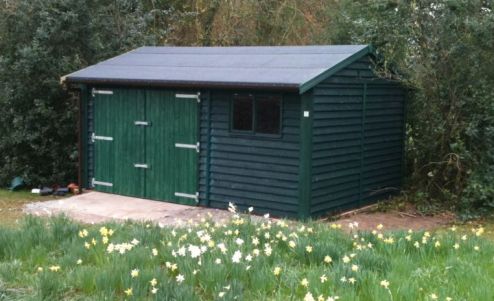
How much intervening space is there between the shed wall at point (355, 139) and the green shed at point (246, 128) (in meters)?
0.02

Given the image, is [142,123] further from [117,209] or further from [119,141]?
[117,209]

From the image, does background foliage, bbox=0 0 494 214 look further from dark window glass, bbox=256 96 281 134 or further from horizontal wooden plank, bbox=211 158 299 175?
horizontal wooden plank, bbox=211 158 299 175

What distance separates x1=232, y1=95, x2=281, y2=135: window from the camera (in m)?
10.0

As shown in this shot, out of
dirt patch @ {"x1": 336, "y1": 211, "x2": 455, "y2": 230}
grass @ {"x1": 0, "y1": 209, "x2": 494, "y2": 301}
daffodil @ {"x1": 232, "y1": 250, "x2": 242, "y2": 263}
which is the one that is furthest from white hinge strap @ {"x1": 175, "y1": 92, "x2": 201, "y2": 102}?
daffodil @ {"x1": 232, "y1": 250, "x2": 242, "y2": 263}

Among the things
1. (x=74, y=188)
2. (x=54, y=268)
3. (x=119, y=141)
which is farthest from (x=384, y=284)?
(x=74, y=188)

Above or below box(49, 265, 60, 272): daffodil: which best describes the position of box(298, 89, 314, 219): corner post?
above

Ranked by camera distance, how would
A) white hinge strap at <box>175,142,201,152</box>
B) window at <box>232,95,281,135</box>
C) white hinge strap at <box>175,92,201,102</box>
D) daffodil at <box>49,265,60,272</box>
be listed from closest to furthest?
daffodil at <box>49,265,60,272</box>, window at <box>232,95,281,135</box>, white hinge strap at <box>175,92,201,102</box>, white hinge strap at <box>175,142,201,152</box>

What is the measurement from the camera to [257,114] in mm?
10250

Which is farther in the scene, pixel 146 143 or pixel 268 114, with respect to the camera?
pixel 146 143

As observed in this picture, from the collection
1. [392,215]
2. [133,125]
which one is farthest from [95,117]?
[392,215]

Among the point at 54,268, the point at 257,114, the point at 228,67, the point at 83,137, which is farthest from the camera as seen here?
the point at 83,137

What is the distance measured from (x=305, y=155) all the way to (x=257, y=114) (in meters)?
1.06

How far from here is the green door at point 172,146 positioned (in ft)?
36.5

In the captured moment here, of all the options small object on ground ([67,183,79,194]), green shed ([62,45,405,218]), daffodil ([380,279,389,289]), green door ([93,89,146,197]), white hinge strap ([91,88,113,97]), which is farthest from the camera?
small object on ground ([67,183,79,194])
